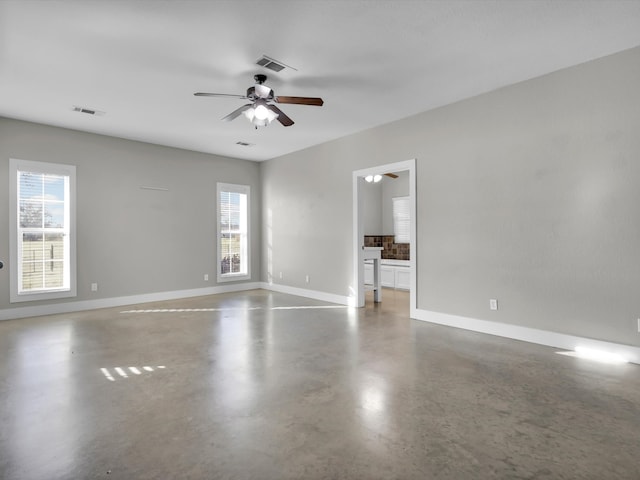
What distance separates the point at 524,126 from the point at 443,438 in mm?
3474

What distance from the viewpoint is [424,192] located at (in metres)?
4.96

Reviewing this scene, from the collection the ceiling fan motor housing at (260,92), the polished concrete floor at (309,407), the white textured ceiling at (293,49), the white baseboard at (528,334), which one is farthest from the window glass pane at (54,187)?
the white baseboard at (528,334)

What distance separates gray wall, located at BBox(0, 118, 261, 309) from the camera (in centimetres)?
Result: 540

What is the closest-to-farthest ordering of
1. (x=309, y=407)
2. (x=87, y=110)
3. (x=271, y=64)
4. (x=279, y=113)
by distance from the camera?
(x=309, y=407) < (x=271, y=64) < (x=279, y=113) < (x=87, y=110)

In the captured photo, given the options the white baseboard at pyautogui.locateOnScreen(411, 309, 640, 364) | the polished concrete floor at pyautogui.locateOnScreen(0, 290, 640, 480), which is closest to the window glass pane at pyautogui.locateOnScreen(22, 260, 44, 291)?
the polished concrete floor at pyautogui.locateOnScreen(0, 290, 640, 480)

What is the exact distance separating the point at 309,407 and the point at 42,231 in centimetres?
528

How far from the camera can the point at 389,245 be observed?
885 centimetres

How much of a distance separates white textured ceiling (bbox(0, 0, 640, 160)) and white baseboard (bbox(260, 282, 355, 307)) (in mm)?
3091

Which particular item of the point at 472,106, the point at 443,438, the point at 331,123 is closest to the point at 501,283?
the point at 472,106

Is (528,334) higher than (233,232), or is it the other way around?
(233,232)

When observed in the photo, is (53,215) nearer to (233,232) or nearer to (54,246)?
(54,246)

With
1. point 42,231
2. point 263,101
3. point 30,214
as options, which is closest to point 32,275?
point 42,231

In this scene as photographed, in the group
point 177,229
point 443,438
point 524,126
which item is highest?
point 524,126

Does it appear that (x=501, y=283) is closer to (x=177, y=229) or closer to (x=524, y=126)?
(x=524, y=126)
